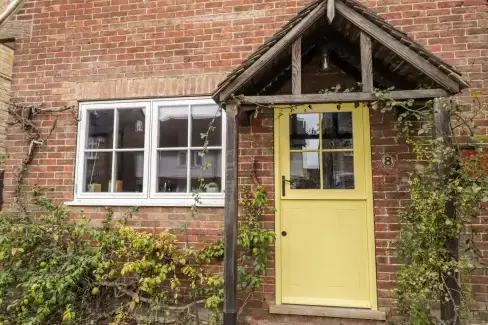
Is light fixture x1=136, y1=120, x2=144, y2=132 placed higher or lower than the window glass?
higher

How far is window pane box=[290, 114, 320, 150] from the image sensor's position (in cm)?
418

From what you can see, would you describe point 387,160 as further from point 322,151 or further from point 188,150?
point 188,150

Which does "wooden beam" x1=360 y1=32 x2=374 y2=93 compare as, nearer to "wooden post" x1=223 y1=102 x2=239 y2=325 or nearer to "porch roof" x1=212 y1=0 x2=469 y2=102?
"porch roof" x1=212 y1=0 x2=469 y2=102

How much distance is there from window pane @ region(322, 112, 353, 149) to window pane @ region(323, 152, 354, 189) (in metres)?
0.11

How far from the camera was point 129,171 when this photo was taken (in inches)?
181

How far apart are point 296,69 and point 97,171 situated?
10.3 ft

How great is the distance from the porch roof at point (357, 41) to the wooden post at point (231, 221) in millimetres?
289

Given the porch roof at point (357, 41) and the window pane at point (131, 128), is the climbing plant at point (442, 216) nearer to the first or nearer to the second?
the porch roof at point (357, 41)

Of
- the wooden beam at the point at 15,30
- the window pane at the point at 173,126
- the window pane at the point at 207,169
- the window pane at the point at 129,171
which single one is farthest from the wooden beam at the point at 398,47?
the wooden beam at the point at 15,30

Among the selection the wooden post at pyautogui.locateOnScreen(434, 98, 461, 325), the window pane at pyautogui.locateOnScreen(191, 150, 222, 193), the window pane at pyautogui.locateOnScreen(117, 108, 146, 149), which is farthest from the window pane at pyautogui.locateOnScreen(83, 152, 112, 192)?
the wooden post at pyautogui.locateOnScreen(434, 98, 461, 325)

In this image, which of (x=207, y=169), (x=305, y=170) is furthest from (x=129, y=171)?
(x=305, y=170)

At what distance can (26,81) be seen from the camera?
16.0 feet

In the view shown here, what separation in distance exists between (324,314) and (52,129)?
433 cm

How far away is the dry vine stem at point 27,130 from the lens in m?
4.67
